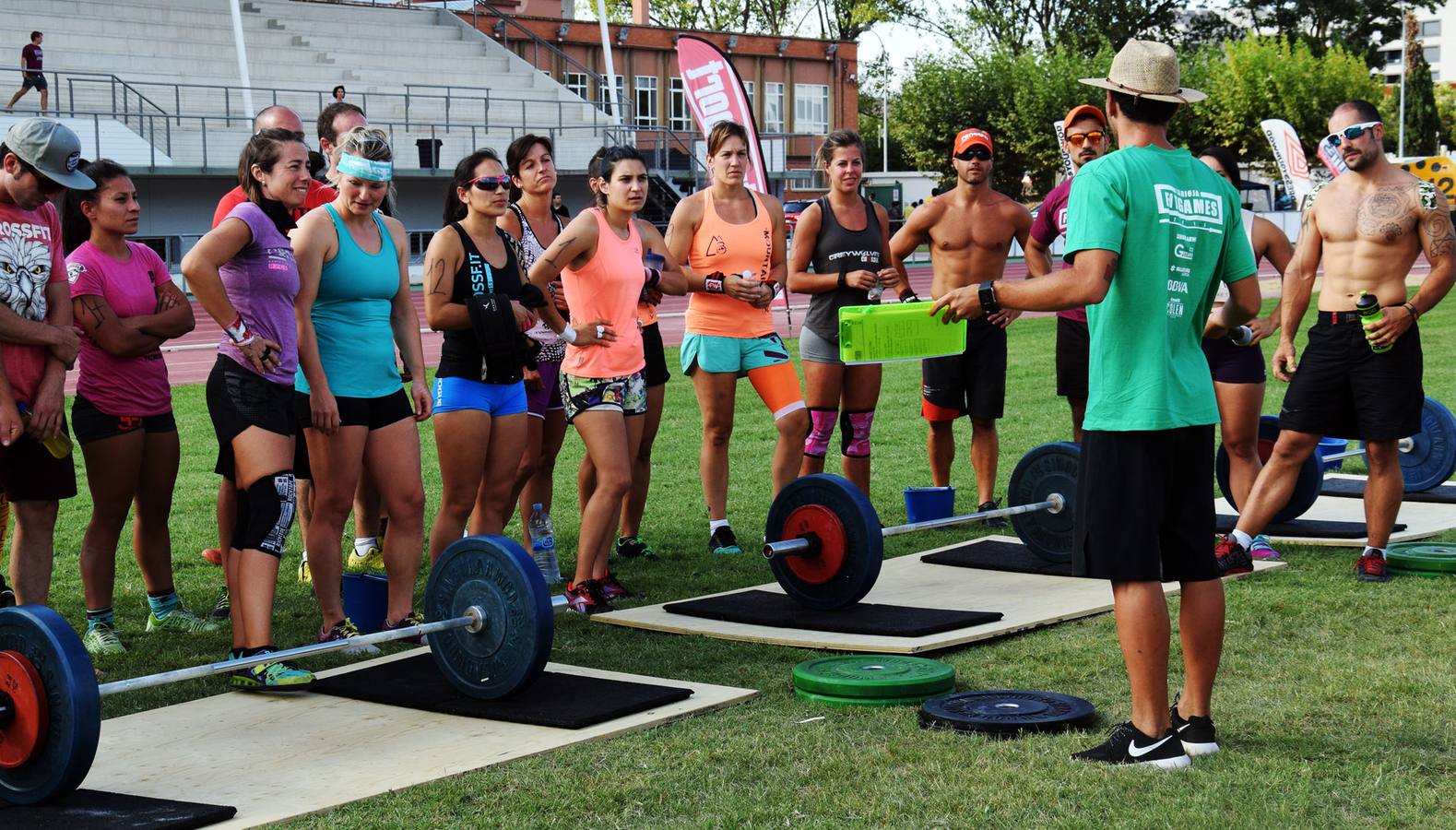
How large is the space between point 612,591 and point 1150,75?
3.32 m

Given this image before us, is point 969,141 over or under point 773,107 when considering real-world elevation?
under

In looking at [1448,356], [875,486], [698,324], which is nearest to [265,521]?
[698,324]

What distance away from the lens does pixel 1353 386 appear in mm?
6523

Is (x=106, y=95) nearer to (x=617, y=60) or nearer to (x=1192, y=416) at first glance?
(x=617, y=60)

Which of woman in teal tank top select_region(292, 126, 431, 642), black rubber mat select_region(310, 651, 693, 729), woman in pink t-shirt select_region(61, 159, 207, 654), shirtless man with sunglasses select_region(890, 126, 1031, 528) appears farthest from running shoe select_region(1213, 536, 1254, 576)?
woman in pink t-shirt select_region(61, 159, 207, 654)

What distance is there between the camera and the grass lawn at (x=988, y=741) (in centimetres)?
383

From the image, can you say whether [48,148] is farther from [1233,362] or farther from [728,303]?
[1233,362]

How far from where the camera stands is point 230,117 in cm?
2898

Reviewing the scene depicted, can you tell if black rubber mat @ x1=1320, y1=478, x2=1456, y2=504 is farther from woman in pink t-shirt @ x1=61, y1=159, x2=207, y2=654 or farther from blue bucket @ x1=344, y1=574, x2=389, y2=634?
woman in pink t-shirt @ x1=61, y1=159, x2=207, y2=654

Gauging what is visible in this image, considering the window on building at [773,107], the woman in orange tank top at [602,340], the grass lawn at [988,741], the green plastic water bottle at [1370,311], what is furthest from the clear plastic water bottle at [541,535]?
the window on building at [773,107]

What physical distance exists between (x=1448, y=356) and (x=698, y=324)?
10.4 meters

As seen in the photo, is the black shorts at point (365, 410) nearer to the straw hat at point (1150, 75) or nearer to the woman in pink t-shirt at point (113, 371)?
the woman in pink t-shirt at point (113, 371)

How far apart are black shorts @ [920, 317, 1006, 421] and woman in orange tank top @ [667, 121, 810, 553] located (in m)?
1.12

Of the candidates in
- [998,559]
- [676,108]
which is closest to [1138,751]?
[998,559]
